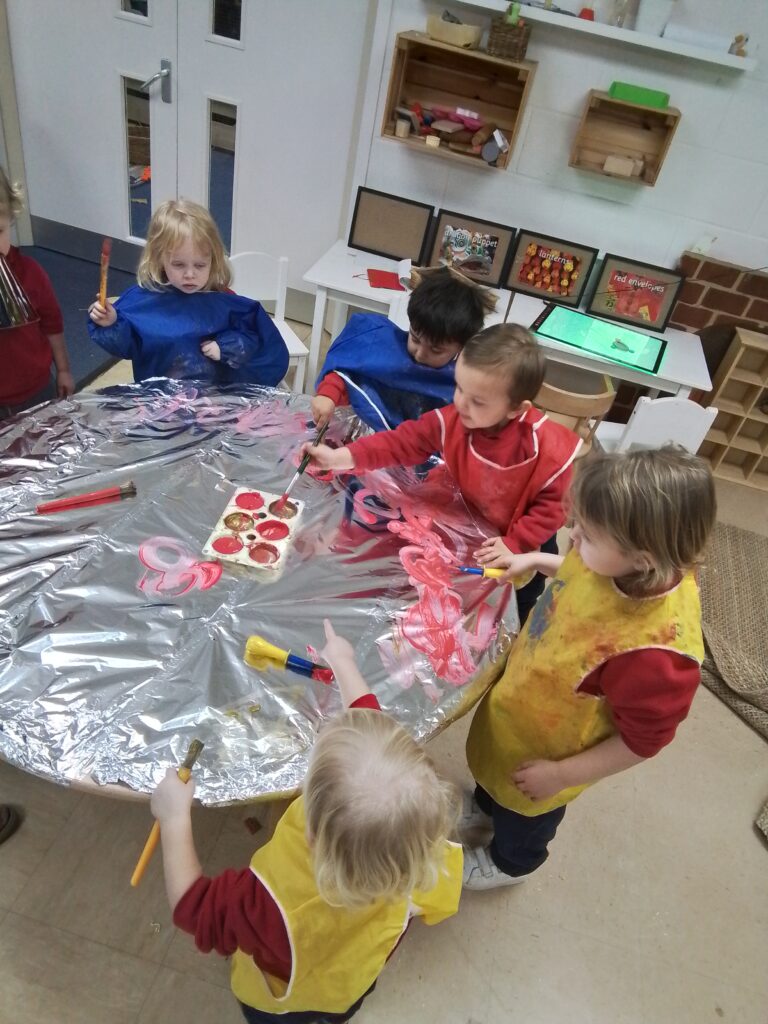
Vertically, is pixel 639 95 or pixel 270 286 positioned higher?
pixel 639 95

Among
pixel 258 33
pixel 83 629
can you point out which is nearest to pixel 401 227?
pixel 258 33

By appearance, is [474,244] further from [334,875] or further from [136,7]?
[334,875]

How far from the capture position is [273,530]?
1208 mm


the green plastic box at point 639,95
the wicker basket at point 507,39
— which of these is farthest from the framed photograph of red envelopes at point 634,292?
the wicker basket at point 507,39

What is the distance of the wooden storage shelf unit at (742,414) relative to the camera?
2.83m

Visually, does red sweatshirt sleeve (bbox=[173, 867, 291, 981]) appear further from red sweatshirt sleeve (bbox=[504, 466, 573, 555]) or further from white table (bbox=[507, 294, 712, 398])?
white table (bbox=[507, 294, 712, 398])

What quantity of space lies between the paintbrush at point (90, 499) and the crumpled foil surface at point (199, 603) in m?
0.02

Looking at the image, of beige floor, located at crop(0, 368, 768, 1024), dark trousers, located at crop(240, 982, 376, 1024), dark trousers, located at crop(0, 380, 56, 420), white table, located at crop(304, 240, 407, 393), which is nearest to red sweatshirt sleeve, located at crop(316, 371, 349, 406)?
dark trousers, located at crop(0, 380, 56, 420)

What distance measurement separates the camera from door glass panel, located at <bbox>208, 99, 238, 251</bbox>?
3.00 m

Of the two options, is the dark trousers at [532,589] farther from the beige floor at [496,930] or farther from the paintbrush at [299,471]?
the paintbrush at [299,471]

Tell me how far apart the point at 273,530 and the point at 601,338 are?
1.90 m

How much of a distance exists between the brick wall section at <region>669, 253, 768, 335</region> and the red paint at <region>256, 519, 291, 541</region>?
2305 millimetres

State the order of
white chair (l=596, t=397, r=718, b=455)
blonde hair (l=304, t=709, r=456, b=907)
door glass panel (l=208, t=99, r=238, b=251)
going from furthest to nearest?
door glass panel (l=208, t=99, r=238, b=251)
white chair (l=596, t=397, r=718, b=455)
blonde hair (l=304, t=709, r=456, b=907)

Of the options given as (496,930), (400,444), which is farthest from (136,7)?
(496,930)
